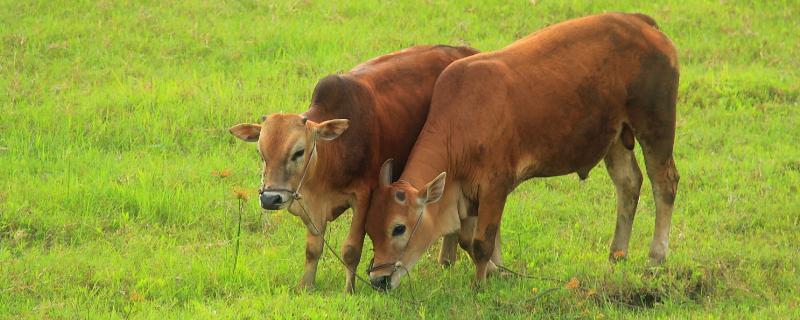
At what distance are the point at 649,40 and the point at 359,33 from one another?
224 inches

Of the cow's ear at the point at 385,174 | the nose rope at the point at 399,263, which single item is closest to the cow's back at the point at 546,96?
the cow's ear at the point at 385,174

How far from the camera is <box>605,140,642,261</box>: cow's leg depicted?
10727 mm

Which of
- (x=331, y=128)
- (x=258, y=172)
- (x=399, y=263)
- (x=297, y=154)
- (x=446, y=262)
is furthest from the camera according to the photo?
(x=258, y=172)

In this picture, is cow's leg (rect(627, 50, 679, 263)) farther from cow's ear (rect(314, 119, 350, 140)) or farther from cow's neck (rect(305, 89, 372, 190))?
cow's ear (rect(314, 119, 350, 140))

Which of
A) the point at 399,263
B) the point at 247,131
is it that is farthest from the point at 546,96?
the point at 247,131

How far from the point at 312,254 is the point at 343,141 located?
837 millimetres

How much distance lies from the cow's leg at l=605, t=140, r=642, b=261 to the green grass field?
172 mm

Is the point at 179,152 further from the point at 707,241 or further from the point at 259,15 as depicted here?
the point at 707,241

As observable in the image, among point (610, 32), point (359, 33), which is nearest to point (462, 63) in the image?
point (610, 32)

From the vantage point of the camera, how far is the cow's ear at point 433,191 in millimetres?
9047

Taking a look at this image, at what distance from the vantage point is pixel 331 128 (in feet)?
29.8

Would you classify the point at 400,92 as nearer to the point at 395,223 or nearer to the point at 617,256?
the point at 395,223

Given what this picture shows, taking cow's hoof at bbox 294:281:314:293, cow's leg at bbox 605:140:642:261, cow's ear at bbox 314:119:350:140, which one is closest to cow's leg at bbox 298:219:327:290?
cow's hoof at bbox 294:281:314:293

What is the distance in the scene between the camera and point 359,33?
15445 millimetres
